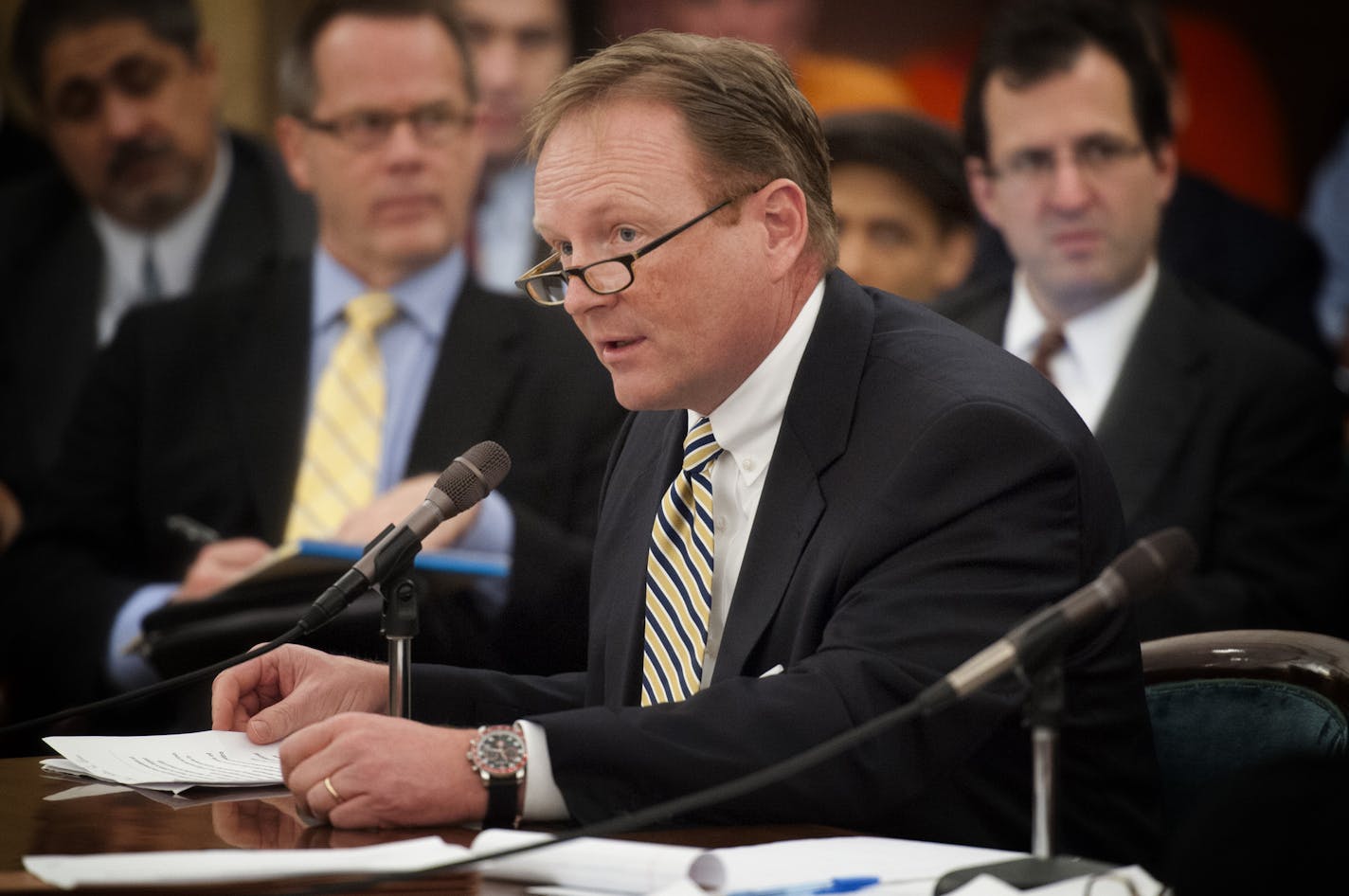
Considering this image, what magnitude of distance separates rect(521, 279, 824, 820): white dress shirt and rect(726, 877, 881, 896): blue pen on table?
66 centimetres

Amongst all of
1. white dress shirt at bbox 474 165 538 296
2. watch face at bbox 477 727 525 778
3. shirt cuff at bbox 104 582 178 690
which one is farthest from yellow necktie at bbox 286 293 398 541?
watch face at bbox 477 727 525 778

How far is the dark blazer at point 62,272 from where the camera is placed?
4949mm

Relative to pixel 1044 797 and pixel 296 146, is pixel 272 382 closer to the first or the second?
pixel 296 146

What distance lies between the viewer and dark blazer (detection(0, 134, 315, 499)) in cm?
495

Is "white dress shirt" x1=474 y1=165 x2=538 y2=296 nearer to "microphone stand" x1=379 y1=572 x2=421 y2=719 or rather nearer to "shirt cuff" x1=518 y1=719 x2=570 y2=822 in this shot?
"microphone stand" x1=379 y1=572 x2=421 y2=719

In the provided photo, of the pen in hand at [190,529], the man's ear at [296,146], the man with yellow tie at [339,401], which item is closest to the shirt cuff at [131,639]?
the man with yellow tie at [339,401]

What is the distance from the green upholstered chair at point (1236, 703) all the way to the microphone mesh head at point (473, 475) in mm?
824

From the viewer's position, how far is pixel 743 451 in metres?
2.16

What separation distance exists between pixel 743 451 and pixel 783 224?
30 cm

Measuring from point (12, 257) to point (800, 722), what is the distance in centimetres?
422

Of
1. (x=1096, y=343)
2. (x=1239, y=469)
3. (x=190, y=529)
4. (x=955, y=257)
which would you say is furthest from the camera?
(x=955, y=257)

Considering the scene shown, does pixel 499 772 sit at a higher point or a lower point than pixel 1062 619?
lower

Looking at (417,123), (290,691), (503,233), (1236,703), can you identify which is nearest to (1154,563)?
(1236,703)

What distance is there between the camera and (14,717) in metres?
3.99
